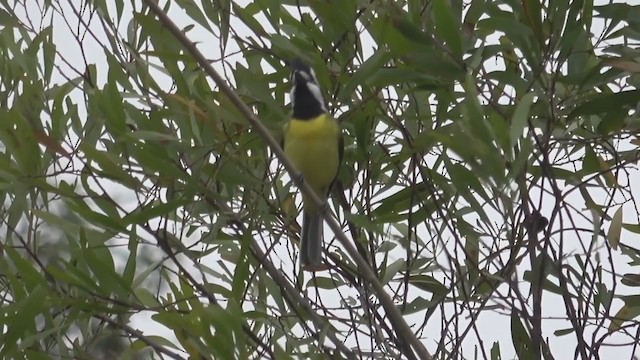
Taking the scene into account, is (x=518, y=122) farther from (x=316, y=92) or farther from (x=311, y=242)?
(x=316, y=92)

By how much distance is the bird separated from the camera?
209cm

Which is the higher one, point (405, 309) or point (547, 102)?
point (547, 102)

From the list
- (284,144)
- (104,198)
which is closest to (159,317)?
(104,198)

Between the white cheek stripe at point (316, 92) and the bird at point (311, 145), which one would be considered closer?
the bird at point (311, 145)

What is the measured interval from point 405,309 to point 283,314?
0.77ft

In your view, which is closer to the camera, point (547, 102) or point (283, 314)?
Answer: point (547, 102)

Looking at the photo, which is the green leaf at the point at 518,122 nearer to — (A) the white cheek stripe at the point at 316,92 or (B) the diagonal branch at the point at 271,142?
(B) the diagonal branch at the point at 271,142

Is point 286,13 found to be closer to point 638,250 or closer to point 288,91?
point 288,91

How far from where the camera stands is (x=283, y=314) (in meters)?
1.98

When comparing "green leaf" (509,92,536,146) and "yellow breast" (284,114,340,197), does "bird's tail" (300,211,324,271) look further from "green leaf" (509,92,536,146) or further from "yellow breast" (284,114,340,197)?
"green leaf" (509,92,536,146)

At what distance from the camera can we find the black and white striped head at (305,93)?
2045mm

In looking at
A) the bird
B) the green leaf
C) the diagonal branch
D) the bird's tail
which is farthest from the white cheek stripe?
the green leaf

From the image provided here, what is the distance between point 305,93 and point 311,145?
178 mm

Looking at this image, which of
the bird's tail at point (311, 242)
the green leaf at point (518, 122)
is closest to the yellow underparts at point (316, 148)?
the bird's tail at point (311, 242)
